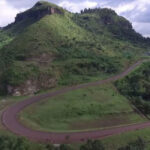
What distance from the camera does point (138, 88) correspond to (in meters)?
62.1

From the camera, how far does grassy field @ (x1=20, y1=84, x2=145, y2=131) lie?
43906mm

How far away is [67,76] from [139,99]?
76.9 ft

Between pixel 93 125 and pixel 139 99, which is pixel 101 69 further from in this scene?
pixel 93 125

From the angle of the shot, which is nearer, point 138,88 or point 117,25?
point 138,88

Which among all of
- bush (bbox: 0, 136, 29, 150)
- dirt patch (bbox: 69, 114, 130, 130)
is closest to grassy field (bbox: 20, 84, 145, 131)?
dirt patch (bbox: 69, 114, 130, 130)

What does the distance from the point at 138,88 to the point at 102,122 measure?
839 inches

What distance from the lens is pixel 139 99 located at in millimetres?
54812

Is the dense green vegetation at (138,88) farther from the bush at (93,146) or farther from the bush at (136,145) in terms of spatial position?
the bush at (93,146)

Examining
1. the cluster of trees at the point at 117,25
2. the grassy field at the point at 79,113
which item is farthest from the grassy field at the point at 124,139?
the cluster of trees at the point at 117,25

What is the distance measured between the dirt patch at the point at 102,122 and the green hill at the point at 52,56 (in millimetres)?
19411

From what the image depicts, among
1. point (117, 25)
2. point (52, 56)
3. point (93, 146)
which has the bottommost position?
point (93, 146)

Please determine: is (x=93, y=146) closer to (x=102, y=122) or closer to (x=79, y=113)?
(x=102, y=122)

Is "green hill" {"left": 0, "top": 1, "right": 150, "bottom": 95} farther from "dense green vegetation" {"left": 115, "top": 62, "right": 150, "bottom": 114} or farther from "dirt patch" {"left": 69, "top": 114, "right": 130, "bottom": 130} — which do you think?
"dirt patch" {"left": 69, "top": 114, "right": 130, "bottom": 130}

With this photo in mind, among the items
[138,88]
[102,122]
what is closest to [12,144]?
[102,122]
